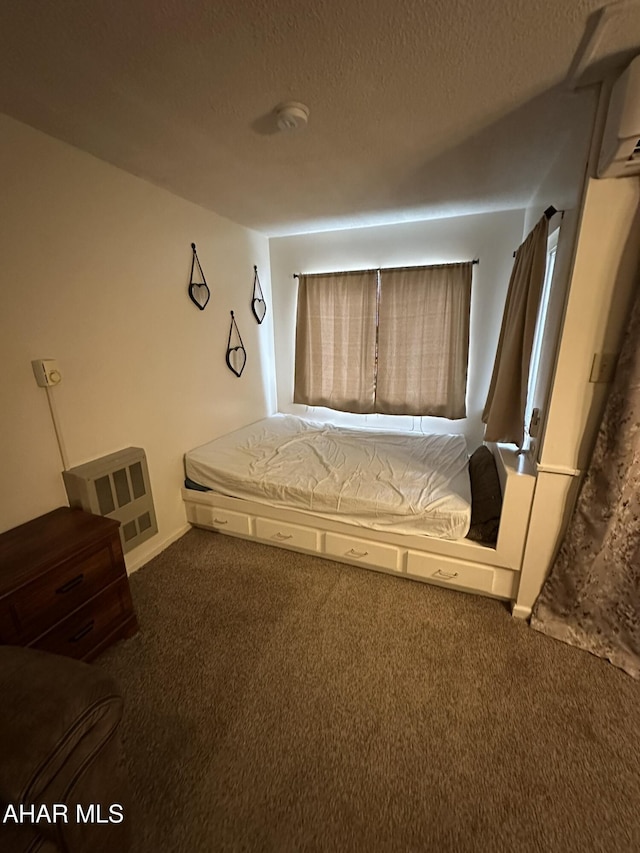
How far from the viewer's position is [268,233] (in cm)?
329

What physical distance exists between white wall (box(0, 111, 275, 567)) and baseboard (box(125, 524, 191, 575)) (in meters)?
0.02

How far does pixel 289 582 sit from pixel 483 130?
254 centimetres

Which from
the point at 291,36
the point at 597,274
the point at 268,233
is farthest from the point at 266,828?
the point at 268,233

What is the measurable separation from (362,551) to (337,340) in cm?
200

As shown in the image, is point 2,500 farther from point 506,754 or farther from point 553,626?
point 553,626

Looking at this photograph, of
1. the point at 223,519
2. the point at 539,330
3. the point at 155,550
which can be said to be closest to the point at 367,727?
the point at 223,519

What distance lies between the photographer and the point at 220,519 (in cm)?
248

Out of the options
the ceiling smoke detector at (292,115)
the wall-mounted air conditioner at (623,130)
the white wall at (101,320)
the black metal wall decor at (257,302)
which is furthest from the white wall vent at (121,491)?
the wall-mounted air conditioner at (623,130)

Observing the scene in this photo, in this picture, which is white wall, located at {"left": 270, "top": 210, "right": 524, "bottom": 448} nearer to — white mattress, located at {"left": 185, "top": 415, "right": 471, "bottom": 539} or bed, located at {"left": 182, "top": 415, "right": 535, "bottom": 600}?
white mattress, located at {"left": 185, "top": 415, "right": 471, "bottom": 539}

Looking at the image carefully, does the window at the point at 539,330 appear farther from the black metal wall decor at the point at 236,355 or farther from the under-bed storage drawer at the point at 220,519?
the black metal wall decor at the point at 236,355

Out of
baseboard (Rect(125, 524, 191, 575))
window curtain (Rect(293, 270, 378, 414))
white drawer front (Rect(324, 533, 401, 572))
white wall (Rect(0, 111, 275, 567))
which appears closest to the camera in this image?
white wall (Rect(0, 111, 275, 567))

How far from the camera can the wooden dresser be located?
4.31ft

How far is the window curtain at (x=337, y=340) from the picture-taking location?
317 centimetres

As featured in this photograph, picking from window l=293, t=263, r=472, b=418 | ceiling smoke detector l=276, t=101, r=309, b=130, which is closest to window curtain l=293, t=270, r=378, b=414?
window l=293, t=263, r=472, b=418
